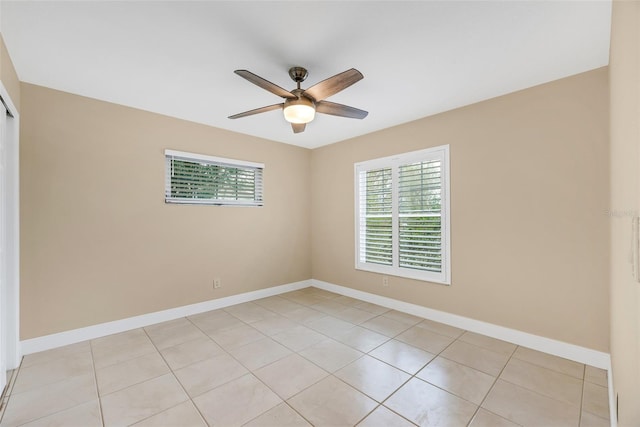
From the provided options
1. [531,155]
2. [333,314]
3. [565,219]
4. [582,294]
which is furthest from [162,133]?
[582,294]

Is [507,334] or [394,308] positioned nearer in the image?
[507,334]

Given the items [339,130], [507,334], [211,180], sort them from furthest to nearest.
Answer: [339,130] → [211,180] → [507,334]

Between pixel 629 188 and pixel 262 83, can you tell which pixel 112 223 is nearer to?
pixel 262 83

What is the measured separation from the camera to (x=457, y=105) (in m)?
3.09

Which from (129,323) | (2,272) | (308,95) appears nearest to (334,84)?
(308,95)

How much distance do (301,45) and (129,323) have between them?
3.32 metres

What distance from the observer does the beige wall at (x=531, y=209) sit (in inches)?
92.5

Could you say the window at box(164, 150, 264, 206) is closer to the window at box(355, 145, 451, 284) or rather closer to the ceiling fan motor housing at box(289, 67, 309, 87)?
the window at box(355, 145, 451, 284)

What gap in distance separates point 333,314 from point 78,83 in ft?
11.8

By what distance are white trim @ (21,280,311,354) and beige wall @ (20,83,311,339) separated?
0.06 meters

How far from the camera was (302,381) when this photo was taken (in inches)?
84.9

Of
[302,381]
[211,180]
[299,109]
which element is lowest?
[302,381]

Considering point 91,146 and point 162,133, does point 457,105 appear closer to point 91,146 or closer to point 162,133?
point 162,133

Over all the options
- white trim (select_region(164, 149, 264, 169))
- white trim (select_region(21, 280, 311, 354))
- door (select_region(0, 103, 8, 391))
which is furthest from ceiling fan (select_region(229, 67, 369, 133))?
white trim (select_region(21, 280, 311, 354))
